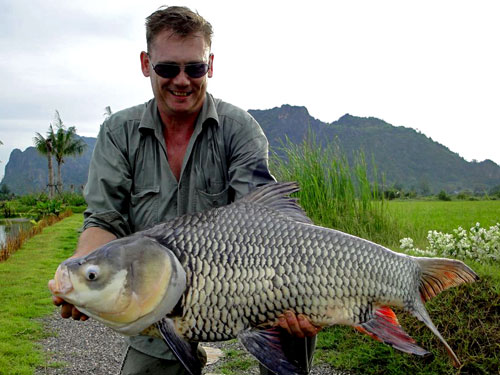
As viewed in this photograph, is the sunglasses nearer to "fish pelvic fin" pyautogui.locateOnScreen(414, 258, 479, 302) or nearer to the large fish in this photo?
the large fish

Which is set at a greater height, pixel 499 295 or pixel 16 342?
pixel 499 295

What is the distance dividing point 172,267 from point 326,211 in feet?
20.9

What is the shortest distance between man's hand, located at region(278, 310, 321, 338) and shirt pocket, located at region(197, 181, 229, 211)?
41.9 inches

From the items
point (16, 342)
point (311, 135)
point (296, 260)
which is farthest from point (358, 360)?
point (311, 135)

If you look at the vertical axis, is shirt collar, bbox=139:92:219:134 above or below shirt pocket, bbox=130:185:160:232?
above

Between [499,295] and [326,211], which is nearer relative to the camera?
[499,295]

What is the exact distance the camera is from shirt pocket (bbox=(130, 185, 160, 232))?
321 centimetres

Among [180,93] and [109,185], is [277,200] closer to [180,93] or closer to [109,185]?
[180,93]

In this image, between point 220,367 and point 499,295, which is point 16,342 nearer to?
point 220,367

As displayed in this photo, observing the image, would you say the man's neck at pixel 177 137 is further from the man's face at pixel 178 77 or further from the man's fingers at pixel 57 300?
the man's fingers at pixel 57 300

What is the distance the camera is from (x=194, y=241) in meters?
2.29

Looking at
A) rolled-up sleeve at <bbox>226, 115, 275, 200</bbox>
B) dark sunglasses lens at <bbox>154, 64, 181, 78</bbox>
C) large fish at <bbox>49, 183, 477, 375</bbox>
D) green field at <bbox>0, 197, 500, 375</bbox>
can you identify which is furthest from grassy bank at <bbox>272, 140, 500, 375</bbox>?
dark sunglasses lens at <bbox>154, 64, 181, 78</bbox>

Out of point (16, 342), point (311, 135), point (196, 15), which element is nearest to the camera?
point (196, 15)

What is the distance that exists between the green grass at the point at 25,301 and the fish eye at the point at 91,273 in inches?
142
